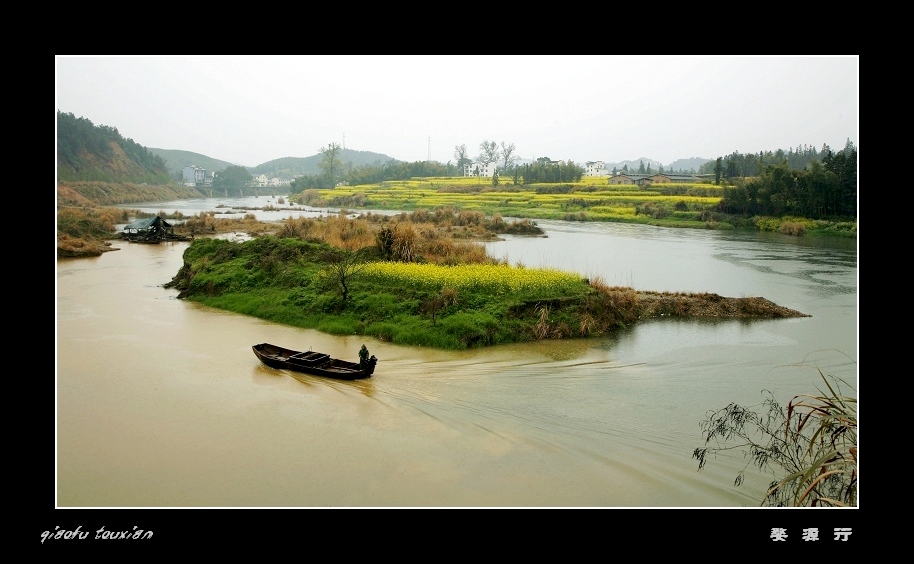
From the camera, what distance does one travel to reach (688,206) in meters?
19.8

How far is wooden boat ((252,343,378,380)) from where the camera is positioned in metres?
5.32

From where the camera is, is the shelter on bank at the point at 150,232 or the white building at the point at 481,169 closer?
the shelter on bank at the point at 150,232

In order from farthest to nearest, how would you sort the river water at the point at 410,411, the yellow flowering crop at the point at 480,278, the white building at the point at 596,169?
the white building at the point at 596,169
the yellow flowering crop at the point at 480,278
the river water at the point at 410,411

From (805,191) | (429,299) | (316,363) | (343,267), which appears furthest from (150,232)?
(805,191)

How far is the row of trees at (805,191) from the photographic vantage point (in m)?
13.8

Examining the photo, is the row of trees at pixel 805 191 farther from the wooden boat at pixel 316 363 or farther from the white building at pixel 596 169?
the white building at pixel 596 169

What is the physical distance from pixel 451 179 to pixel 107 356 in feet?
72.8

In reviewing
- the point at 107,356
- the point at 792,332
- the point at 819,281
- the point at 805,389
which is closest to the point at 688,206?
the point at 819,281

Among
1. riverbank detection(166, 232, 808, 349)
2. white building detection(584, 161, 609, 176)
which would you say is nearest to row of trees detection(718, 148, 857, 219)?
riverbank detection(166, 232, 808, 349)

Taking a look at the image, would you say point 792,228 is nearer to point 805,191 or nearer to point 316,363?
point 805,191

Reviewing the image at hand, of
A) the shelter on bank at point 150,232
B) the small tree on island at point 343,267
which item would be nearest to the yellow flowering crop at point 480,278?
the small tree on island at point 343,267

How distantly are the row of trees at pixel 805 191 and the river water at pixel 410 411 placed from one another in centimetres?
664

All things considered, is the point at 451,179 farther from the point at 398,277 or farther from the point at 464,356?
the point at 464,356

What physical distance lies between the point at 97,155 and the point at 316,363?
1682 centimetres
